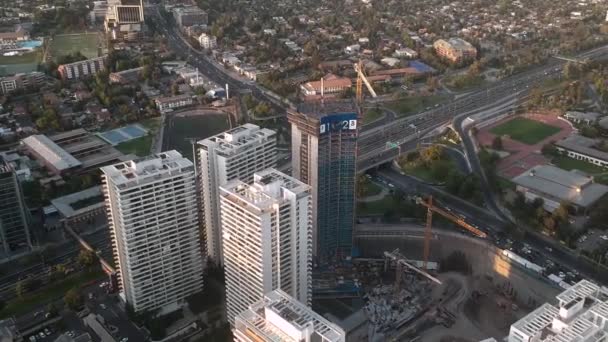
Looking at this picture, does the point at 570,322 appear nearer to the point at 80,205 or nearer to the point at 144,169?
the point at 144,169

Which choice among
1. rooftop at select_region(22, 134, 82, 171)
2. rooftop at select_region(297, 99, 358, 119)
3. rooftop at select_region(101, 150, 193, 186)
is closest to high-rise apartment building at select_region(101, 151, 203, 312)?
rooftop at select_region(101, 150, 193, 186)

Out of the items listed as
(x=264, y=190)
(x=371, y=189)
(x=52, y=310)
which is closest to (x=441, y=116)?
(x=371, y=189)

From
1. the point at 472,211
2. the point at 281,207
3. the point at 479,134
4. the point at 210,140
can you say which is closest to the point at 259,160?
the point at 210,140

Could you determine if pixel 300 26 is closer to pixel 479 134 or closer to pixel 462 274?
pixel 479 134

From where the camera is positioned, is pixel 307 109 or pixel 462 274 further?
pixel 462 274

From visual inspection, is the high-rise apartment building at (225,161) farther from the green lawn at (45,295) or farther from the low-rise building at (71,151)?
the low-rise building at (71,151)

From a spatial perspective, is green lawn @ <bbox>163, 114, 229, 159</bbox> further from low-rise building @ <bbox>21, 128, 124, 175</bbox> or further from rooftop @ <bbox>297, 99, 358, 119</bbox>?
rooftop @ <bbox>297, 99, 358, 119</bbox>
